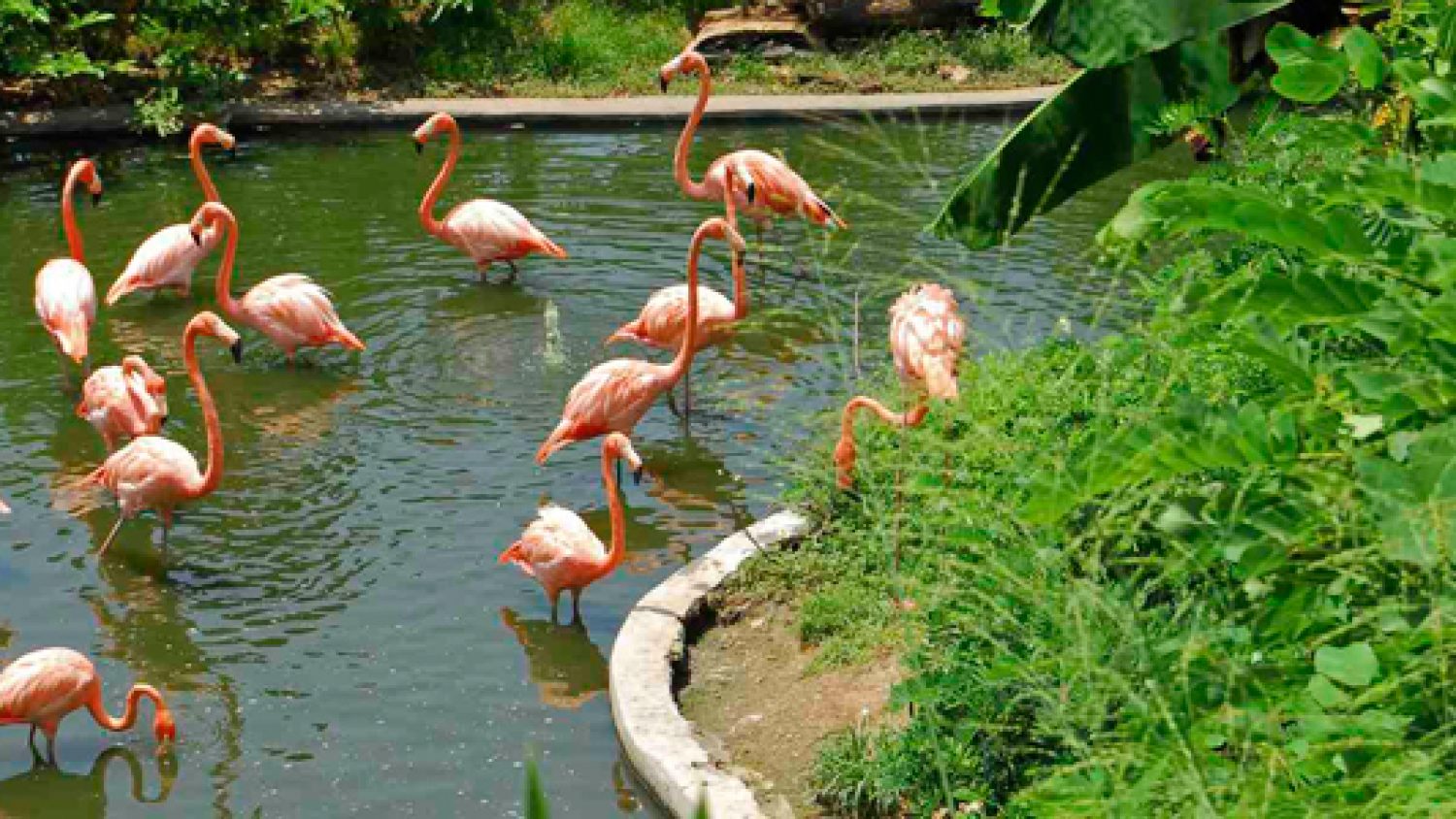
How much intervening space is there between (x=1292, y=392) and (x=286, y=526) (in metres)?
4.54

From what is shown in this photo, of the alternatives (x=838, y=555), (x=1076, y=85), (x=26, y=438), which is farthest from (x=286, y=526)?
(x=1076, y=85)

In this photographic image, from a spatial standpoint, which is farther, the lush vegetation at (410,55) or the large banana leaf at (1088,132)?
the lush vegetation at (410,55)

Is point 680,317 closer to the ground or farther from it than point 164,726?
farther from it

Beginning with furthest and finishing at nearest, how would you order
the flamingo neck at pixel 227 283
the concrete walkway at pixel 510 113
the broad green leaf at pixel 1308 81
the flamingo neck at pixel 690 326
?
the concrete walkway at pixel 510 113 < the flamingo neck at pixel 227 283 < the flamingo neck at pixel 690 326 < the broad green leaf at pixel 1308 81

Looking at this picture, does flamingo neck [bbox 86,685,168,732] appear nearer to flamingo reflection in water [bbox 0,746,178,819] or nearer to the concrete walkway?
flamingo reflection in water [bbox 0,746,178,819]

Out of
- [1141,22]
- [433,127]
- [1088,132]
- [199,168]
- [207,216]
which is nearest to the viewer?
[1141,22]

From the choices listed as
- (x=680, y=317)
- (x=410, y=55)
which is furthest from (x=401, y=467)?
(x=410, y=55)

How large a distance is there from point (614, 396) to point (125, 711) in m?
2.42

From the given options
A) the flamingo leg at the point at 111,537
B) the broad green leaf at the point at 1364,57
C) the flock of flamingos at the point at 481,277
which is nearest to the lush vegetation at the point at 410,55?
the flock of flamingos at the point at 481,277

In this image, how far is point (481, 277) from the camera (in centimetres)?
1002

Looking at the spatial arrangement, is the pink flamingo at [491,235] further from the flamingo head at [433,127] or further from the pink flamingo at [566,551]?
the pink flamingo at [566,551]

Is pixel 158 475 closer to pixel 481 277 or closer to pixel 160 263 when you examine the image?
pixel 160 263

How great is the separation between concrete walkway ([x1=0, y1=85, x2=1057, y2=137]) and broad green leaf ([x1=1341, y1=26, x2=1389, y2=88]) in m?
10.2

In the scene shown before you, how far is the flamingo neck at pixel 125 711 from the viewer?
529cm
